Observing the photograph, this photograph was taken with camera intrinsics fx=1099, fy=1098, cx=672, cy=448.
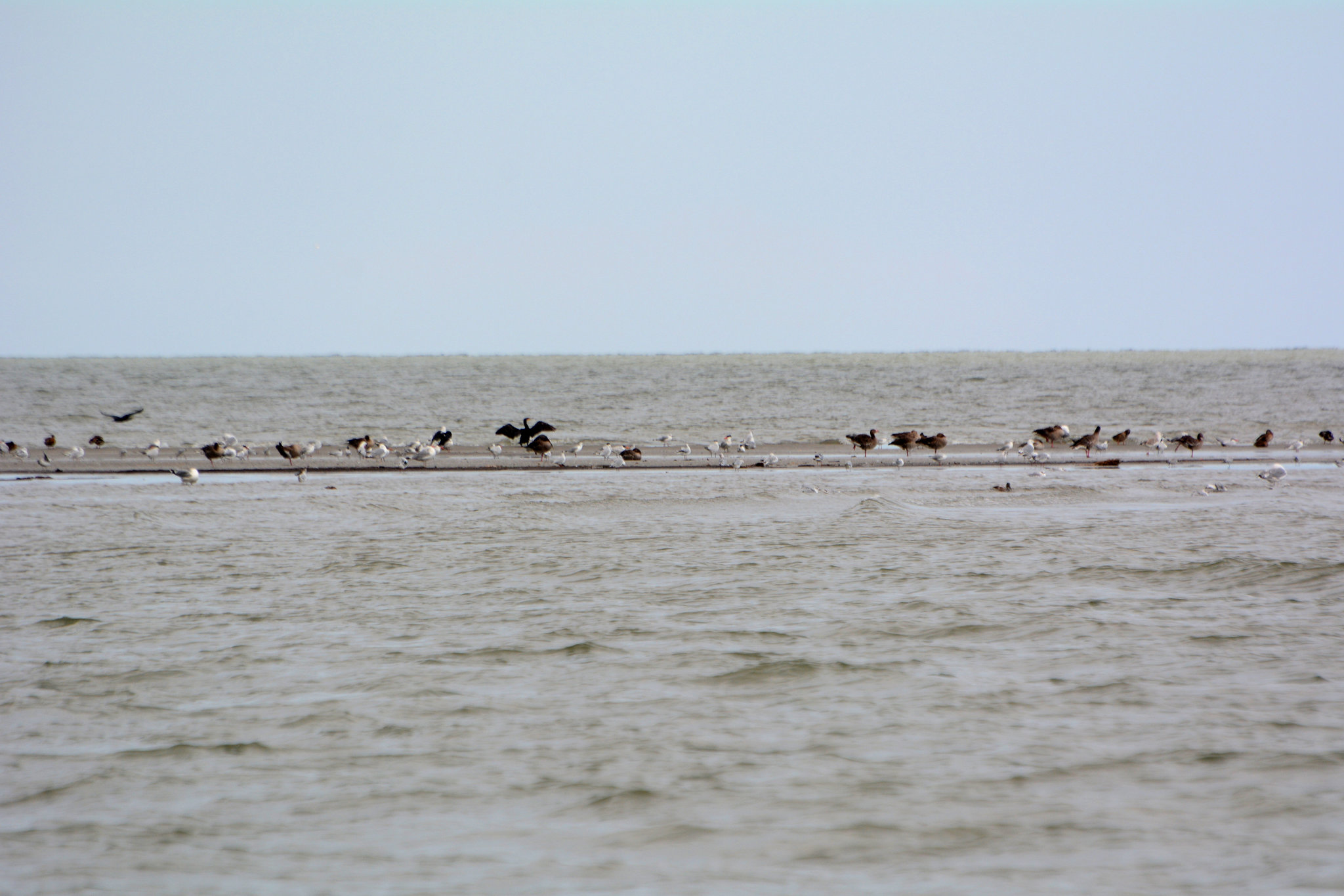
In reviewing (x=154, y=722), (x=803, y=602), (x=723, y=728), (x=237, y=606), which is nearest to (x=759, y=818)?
(x=723, y=728)

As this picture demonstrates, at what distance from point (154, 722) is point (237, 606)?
353 centimetres

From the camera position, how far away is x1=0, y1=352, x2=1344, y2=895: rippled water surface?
4.99 meters

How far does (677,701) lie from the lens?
7336 millimetres

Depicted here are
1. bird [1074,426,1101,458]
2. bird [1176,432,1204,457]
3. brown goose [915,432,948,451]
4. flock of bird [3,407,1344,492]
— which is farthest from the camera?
bird [1074,426,1101,458]

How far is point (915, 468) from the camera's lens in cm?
2555

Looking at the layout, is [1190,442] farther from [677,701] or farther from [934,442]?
[677,701]

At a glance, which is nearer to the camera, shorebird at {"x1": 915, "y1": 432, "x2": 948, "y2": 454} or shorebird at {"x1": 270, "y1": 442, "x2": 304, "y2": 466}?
shorebird at {"x1": 270, "y1": 442, "x2": 304, "y2": 466}

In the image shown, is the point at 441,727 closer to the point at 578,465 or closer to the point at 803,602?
the point at 803,602

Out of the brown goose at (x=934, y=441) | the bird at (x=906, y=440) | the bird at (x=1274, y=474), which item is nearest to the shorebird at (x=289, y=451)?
the bird at (x=906, y=440)

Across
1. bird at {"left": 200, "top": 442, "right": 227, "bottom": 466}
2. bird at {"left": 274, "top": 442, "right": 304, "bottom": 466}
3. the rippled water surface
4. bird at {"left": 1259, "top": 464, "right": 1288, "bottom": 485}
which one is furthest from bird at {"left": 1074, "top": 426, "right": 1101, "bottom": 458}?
bird at {"left": 200, "top": 442, "right": 227, "bottom": 466}

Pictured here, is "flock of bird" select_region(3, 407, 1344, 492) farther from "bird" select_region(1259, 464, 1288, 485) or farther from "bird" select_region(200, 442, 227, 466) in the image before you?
"bird" select_region(1259, 464, 1288, 485)

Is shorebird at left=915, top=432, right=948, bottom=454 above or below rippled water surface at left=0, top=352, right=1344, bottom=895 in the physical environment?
above

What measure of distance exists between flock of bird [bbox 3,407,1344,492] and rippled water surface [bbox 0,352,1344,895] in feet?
32.5

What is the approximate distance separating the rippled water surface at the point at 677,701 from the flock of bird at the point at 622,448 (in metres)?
9.92
